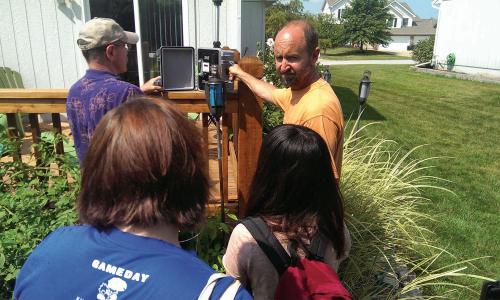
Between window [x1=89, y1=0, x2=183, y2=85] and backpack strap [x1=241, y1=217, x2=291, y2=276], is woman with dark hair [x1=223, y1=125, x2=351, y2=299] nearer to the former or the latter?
backpack strap [x1=241, y1=217, x2=291, y2=276]

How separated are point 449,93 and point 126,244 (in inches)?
605

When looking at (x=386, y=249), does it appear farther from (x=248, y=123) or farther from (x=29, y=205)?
(x=29, y=205)

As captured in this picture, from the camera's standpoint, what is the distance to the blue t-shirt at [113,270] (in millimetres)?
939

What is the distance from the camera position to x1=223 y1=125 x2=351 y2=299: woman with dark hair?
1613 millimetres

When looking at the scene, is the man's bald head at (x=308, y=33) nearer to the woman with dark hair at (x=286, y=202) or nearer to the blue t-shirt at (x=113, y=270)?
the woman with dark hair at (x=286, y=202)

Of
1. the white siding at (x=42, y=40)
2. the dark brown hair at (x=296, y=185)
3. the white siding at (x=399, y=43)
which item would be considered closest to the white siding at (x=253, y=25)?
the white siding at (x=42, y=40)

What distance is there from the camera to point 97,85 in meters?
2.27

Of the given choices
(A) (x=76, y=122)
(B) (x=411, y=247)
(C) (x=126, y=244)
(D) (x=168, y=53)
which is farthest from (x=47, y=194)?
(B) (x=411, y=247)

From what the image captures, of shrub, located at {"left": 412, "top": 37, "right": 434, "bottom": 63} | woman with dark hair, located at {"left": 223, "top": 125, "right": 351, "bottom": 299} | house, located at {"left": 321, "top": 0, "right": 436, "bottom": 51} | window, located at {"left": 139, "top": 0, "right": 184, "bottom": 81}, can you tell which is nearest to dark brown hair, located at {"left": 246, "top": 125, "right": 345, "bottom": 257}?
woman with dark hair, located at {"left": 223, "top": 125, "right": 351, "bottom": 299}

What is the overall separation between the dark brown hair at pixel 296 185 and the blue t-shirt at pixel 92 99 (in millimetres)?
994

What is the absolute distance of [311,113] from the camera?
2.30 m

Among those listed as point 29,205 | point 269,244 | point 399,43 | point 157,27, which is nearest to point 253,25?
point 157,27

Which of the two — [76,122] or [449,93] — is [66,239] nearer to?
[76,122]

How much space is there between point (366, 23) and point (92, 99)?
2192 inches
